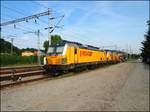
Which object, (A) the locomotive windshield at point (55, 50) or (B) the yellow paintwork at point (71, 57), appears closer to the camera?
(B) the yellow paintwork at point (71, 57)

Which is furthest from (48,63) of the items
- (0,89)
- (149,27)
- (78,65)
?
(149,27)

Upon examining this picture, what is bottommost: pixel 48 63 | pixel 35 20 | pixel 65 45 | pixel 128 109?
pixel 128 109

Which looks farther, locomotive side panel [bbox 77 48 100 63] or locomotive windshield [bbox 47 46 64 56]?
locomotive side panel [bbox 77 48 100 63]

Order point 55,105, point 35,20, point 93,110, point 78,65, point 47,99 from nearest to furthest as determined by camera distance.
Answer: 1. point 93,110
2. point 55,105
3. point 47,99
4. point 78,65
5. point 35,20

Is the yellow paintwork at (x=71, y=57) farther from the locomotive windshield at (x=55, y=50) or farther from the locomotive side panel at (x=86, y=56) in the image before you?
the locomotive windshield at (x=55, y=50)

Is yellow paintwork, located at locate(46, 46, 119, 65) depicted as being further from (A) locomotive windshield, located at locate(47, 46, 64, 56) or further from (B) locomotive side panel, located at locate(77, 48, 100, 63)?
(A) locomotive windshield, located at locate(47, 46, 64, 56)

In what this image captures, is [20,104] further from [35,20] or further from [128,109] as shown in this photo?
[35,20]

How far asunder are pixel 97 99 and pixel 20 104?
2.99 metres

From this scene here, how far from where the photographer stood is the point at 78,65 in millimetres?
23781

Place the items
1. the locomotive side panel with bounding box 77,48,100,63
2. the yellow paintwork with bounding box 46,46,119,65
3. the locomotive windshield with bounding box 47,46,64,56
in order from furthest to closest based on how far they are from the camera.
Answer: the locomotive side panel with bounding box 77,48,100,63, the locomotive windshield with bounding box 47,46,64,56, the yellow paintwork with bounding box 46,46,119,65

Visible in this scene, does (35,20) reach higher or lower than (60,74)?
higher

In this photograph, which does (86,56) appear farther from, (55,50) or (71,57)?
(55,50)

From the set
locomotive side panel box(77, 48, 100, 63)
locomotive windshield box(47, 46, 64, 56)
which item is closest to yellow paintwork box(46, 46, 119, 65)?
locomotive side panel box(77, 48, 100, 63)

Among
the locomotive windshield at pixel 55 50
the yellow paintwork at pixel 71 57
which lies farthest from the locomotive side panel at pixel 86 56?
the locomotive windshield at pixel 55 50
